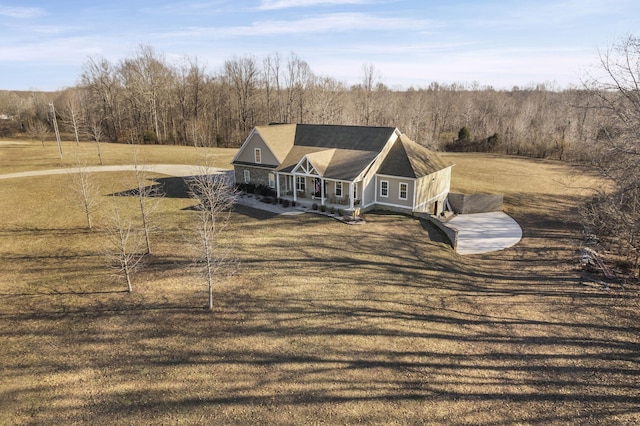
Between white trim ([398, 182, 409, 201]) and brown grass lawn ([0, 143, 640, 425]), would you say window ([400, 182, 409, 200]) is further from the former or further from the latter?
brown grass lawn ([0, 143, 640, 425])

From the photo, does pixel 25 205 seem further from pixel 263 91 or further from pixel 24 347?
pixel 263 91

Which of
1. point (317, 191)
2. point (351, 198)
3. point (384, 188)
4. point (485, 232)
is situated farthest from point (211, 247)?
point (485, 232)

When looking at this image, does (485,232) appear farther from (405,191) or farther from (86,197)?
(86,197)

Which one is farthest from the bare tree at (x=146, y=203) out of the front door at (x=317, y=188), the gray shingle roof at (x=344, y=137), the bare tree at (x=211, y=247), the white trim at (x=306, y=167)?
the gray shingle roof at (x=344, y=137)

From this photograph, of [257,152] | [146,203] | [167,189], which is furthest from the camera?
[167,189]

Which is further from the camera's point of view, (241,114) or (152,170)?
(241,114)

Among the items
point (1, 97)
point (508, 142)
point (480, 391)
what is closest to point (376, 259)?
point (480, 391)

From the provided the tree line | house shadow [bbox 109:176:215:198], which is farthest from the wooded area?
house shadow [bbox 109:176:215:198]

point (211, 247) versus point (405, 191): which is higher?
point (405, 191)
